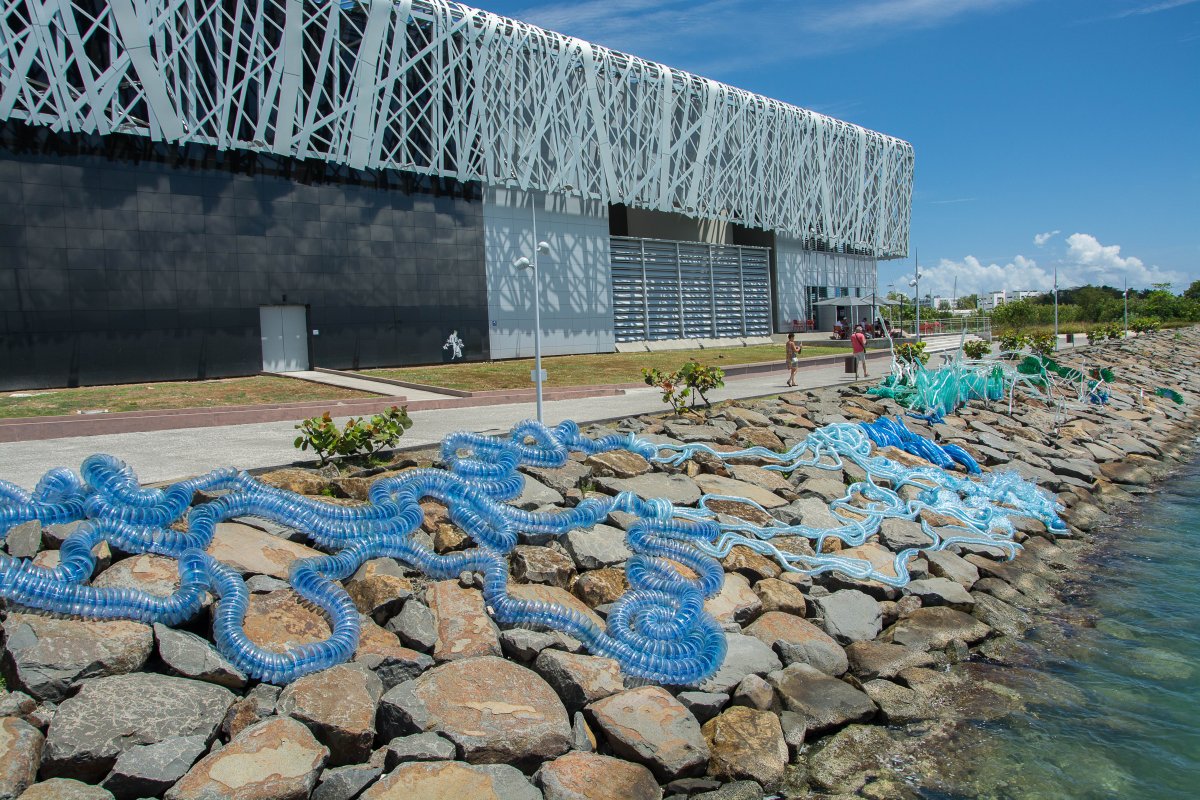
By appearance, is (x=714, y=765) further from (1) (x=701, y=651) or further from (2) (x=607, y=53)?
A: (2) (x=607, y=53)

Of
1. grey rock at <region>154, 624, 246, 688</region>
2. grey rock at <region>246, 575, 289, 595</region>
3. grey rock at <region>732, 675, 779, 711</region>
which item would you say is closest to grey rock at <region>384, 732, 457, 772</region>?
grey rock at <region>154, 624, 246, 688</region>

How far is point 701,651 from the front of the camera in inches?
265

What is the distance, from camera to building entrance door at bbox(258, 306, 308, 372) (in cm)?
2645

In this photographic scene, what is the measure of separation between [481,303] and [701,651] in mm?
25770

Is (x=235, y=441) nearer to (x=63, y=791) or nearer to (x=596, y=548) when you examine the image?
(x=596, y=548)

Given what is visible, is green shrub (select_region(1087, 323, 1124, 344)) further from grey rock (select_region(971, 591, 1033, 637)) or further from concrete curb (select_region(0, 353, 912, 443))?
grey rock (select_region(971, 591, 1033, 637))

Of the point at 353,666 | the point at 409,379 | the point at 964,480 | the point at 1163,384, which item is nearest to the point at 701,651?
the point at 353,666

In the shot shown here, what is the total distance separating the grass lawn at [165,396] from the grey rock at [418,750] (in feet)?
46.7

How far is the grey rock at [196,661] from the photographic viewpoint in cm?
540

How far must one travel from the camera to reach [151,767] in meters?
4.62

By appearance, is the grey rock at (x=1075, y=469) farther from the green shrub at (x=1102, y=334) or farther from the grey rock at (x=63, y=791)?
the green shrub at (x=1102, y=334)

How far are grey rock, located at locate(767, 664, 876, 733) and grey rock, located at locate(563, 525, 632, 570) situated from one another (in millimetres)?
1909

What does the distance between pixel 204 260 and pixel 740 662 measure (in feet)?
74.5

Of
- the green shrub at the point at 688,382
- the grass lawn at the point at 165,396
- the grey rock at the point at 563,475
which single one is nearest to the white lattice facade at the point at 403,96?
the grass lawn at the point at 165,396
